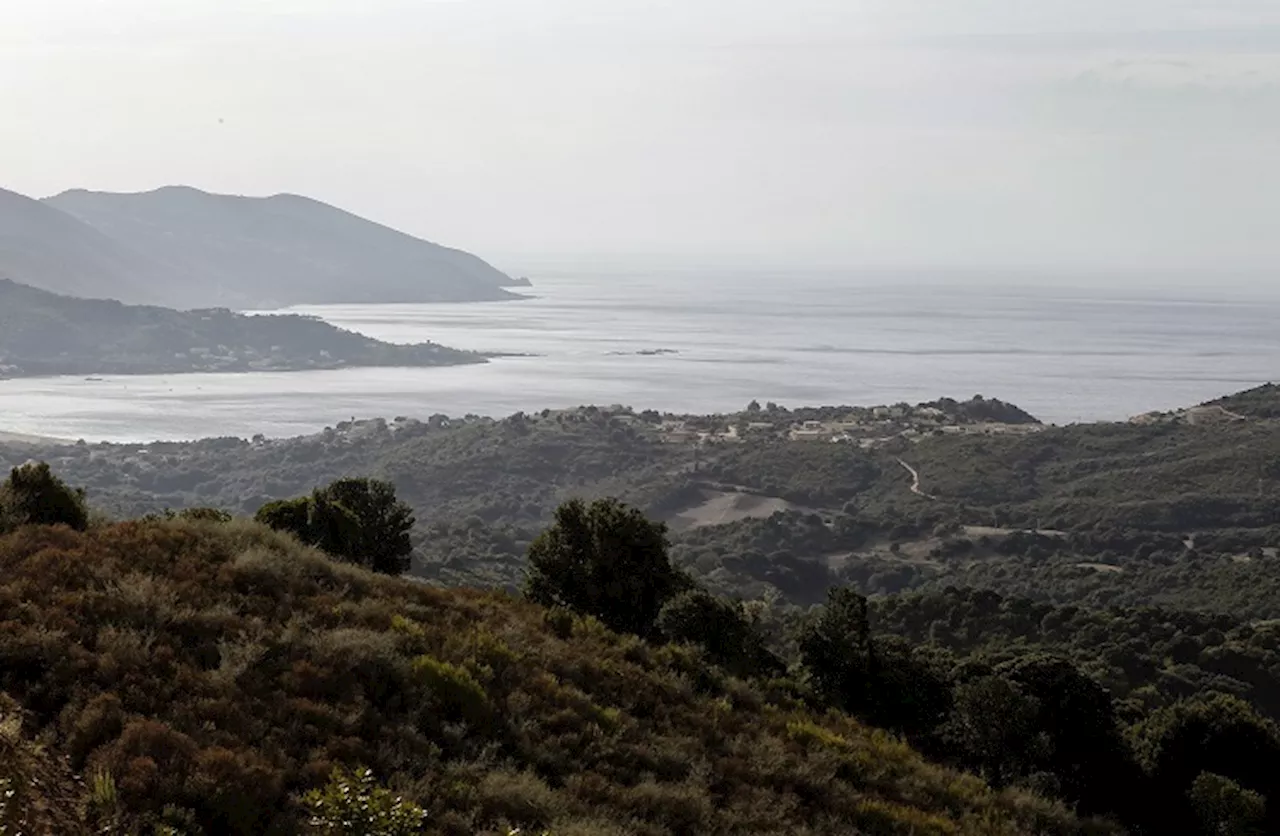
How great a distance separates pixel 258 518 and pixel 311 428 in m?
92.5

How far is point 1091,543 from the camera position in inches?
2281

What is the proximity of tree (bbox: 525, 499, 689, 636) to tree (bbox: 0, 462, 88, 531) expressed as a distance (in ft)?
24.1

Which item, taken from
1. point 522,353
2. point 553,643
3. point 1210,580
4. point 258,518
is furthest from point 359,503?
point 522,353

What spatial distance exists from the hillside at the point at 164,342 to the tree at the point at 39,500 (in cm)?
15233

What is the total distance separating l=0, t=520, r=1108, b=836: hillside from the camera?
776cm

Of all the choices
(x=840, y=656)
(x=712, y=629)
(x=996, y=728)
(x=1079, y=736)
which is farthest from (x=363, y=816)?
(x=1079, y=736)

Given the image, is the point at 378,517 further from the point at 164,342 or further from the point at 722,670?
the point at 164,342

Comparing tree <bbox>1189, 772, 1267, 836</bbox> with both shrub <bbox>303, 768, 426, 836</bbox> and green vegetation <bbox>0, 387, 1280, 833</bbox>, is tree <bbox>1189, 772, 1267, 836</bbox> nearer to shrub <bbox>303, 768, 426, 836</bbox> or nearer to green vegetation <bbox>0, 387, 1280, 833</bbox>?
green vegetation <bbox>0, 387, 1280, 833</bbox>

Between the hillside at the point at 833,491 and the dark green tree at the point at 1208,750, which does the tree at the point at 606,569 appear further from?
the hillside at the point at 833,491

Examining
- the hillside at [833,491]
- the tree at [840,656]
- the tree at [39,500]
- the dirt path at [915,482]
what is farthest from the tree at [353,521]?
the dirt path at [915,482]

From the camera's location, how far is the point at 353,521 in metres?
19.7

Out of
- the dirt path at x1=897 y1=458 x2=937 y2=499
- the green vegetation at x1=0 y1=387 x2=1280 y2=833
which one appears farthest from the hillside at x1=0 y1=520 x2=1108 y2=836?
the dirt path at x1=897 y1=458 x2=937 y2=499

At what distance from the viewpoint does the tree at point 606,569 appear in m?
18.9

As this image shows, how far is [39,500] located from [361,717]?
6793mm
